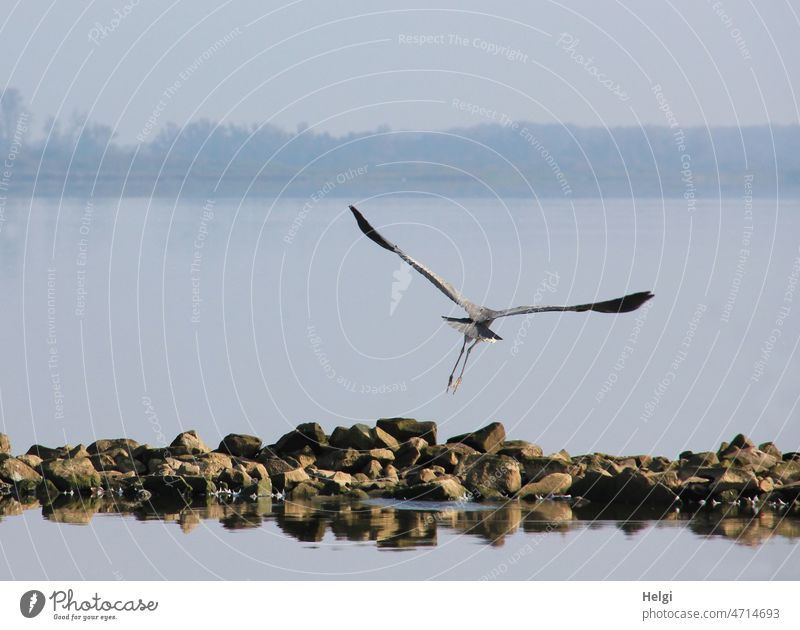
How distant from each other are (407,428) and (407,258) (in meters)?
7.33

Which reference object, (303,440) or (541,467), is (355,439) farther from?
(541,467)

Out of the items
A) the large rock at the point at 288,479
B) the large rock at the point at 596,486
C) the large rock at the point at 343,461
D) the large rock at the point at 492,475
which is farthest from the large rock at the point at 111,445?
the large rock at the point at 596,486

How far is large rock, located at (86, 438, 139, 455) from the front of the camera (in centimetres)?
4244

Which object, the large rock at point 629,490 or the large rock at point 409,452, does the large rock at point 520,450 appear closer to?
the large rock at point 409,452

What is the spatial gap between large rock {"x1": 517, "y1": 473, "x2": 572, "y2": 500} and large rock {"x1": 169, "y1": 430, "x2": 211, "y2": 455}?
846cm

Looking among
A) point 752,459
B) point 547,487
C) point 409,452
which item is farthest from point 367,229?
point 752,459

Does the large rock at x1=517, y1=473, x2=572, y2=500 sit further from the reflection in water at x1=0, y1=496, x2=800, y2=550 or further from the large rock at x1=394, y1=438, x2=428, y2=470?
the large rock at x1=394, y1=438, x2=428, y2=470

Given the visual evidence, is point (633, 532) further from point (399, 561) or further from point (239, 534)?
point (239, 534)

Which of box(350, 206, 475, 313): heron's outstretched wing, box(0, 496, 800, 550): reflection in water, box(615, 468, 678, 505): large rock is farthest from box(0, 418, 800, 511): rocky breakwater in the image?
box(350, 206, 475, 313): heron's outstretched wing

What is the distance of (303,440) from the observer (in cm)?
4206

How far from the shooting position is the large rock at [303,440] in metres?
41.9
